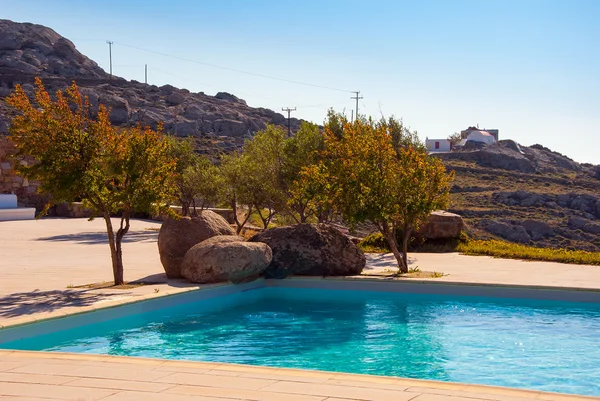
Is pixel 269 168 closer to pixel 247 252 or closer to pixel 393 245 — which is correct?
pixel 393 245

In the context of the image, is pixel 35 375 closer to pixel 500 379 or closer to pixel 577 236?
pixel 500 379

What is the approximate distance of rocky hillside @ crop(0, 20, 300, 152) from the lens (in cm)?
10588

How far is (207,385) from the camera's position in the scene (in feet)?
21.7

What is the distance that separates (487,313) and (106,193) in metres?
8.57

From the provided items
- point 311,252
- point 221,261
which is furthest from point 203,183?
point 221,261

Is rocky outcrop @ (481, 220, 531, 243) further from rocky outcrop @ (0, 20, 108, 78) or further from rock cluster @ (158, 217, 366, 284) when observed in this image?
rocky outcrop @ (0, 20, 108, 78)

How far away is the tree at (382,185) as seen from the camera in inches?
648

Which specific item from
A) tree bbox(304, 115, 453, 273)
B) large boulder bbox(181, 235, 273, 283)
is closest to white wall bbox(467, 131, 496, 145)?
tree bbox(304, 115, 453, 273)

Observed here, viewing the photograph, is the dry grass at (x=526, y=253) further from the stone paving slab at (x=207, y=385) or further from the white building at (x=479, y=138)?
the white building at (x=479, y=138)

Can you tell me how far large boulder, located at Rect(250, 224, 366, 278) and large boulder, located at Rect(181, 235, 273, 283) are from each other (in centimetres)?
124

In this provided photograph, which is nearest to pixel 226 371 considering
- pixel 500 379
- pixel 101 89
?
pixel 500 379

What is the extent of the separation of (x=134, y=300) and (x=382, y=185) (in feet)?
22.7

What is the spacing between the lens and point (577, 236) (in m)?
67.8

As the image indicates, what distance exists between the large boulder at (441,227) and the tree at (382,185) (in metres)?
5.46
